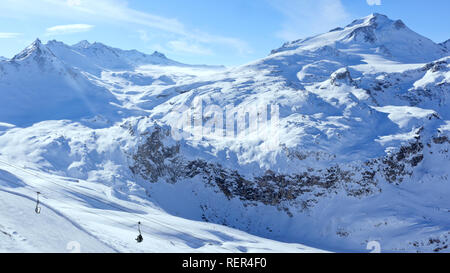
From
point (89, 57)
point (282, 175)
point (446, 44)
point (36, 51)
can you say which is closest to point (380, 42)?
point (446, 44)

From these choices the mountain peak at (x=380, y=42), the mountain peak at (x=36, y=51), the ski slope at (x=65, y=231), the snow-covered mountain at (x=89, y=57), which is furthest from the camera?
the snow-covered mountain at (x=89, y=57)

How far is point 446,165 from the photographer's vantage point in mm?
54656

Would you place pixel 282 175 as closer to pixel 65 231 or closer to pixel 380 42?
pixel 65 231

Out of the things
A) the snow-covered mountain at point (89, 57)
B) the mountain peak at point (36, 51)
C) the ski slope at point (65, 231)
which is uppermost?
the snow-covered mountain at point (89, 57)

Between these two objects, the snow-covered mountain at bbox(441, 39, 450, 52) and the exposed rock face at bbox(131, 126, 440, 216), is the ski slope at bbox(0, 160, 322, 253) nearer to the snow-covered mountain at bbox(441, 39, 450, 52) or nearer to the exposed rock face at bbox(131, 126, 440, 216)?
the exposed rock face at bbox(131, 126, 440, 216)

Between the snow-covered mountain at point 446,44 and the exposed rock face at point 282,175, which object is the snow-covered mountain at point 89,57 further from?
→ the snow-covered mountain at point 446,44

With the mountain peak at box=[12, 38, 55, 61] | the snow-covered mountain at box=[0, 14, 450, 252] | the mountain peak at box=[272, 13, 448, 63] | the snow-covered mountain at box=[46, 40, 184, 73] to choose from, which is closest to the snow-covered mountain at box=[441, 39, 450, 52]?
the mountain peak at box=[272, 13, 448, 63]

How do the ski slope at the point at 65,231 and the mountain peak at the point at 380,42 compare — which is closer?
the ski slope at the point at 65,231

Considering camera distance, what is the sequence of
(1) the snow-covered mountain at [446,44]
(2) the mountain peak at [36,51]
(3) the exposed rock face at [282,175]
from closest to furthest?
1. (3) the exposed rock face at [282,175]
2. (2) the mountain peak at [36,51]
3. (1) the snow-covered mountain at [446,44]

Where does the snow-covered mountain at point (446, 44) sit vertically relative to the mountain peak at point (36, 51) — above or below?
above

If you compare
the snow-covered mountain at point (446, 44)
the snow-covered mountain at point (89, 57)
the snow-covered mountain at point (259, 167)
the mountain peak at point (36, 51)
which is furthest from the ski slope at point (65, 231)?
the snow-covered mountain at point (446, 44)

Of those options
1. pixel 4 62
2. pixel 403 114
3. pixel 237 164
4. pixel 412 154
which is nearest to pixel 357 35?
pixel 403 114

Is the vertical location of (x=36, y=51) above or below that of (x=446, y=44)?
below

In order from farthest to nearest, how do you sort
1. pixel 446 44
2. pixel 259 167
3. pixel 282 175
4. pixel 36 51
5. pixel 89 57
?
pixel 89 57 < pixel 446 44 < pixel 36 51 < pixel 259 167 < pixel 282 175
